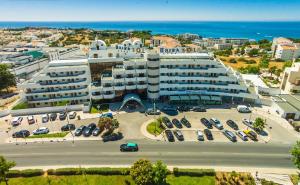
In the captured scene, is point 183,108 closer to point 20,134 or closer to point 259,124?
point 259,124

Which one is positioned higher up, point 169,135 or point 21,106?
point 21,106

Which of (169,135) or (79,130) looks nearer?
(169,135)

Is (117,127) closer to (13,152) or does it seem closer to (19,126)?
(13,152)

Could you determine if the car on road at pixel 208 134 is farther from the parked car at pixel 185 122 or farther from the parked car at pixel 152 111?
the parked car at pixel 152 111

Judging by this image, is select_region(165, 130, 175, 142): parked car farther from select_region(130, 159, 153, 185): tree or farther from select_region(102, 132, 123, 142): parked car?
select_region(130, 159, 153, 185): tree

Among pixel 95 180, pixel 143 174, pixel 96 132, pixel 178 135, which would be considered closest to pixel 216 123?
pixel 178 135

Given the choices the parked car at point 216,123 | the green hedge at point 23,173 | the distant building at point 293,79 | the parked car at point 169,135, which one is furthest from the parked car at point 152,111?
the distant building at point 293,79
